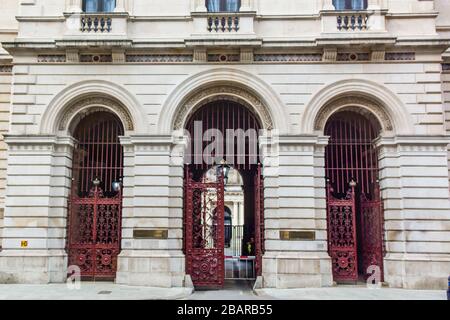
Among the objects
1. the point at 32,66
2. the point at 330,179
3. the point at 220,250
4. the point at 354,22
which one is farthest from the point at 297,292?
the point at 32,66

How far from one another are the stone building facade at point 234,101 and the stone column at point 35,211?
1.7 inches

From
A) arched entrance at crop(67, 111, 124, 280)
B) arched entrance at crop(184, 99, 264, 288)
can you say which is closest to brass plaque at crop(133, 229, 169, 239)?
arched entrance at crop(184, 99, 264, 288)

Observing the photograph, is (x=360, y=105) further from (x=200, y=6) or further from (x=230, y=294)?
(x=230, y=294)

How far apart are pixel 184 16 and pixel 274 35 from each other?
3.28 metres

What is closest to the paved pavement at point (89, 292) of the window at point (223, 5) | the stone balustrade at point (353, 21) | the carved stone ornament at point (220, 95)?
the carved stone ornament at point (220, 95)

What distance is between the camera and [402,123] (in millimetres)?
16641

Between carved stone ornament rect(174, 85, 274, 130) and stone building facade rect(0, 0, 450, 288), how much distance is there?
5 centimetres

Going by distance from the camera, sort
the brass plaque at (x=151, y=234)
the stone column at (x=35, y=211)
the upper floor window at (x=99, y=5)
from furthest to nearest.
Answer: the upper floor window at (x=99, y=5), the brass plaque at (x=151, y=234), the stone column at (x=35, y=211)

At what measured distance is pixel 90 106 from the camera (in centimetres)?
1739

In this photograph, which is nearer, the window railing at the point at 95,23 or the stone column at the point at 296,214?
the stone column at the point at 296,214

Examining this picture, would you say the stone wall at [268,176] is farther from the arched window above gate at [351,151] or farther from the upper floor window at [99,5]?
the upper floor window at [99,5]

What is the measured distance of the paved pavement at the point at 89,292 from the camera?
13679 mm

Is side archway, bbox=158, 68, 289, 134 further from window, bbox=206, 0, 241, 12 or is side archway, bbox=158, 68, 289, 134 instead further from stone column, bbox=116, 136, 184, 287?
window, bbox=206, 0, 241, 12

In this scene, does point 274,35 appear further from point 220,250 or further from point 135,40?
point 220,250
